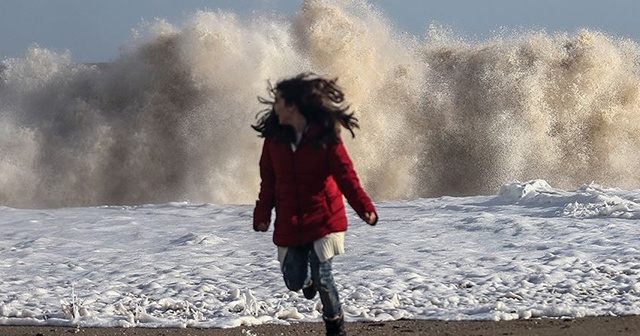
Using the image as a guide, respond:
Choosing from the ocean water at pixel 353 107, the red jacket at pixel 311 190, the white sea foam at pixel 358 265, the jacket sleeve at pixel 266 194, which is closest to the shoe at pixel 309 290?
the red jacket at pixel 311 190

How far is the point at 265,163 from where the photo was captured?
569cm

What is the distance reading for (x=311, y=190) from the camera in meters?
5.53

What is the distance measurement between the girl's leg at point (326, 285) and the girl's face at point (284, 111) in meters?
0.69

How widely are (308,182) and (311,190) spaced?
0.04 meters

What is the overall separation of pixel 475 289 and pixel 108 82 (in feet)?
66.2

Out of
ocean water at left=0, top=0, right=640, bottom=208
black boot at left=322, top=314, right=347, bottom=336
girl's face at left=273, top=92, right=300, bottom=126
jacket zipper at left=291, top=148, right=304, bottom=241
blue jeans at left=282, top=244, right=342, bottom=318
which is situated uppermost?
ocean water at left=0, top=0, right=640, bottom=208

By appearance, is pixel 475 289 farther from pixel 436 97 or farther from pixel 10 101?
pixel 10 101

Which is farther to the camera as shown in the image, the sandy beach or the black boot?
the sandy beach

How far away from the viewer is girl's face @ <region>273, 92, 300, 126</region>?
560cm

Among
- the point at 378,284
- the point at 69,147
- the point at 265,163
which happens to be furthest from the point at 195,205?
the point at 69,147

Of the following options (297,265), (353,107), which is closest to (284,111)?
(297,265)

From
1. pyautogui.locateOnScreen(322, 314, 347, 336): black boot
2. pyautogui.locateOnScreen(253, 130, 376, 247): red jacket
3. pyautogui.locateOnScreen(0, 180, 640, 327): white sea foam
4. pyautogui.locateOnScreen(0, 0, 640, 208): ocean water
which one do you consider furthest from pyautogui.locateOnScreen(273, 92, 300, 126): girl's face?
pyautogui.locateOnScreen(0, 0, 640, 208): ocean water

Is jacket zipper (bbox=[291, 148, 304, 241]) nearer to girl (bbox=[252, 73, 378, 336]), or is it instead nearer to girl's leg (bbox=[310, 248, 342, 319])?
girl (bbox=[252, 73, 378, 336])

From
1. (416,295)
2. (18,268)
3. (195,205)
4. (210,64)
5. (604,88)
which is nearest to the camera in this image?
(416,295)
